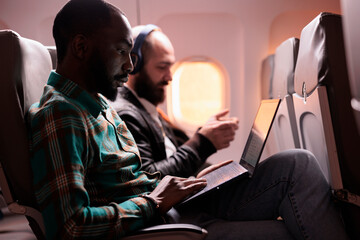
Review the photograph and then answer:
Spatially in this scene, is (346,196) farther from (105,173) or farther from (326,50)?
(105,173)

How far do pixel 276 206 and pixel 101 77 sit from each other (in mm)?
832

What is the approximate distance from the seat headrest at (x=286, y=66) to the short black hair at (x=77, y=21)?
1.03m

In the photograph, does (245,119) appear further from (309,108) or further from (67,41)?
(67,41)

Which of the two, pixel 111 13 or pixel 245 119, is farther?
pixel 245 119

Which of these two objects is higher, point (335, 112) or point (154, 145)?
point (335, 112)

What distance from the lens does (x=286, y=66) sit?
1931 millimetres

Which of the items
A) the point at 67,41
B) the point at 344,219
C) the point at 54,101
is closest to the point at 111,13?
the point at 67,41

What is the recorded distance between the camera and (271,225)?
1.35 metres

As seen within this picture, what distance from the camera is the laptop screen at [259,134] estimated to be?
54.2 inches

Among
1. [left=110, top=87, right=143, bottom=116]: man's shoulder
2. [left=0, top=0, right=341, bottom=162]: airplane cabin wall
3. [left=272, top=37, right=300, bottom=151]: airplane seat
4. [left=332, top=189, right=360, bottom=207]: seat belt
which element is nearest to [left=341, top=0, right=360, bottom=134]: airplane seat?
[left=332, top=189, right=360, bottom=207]: seat belt

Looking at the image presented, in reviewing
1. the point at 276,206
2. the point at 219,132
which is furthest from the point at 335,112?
the point at 219,132

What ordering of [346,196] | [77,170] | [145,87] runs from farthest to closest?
[145,87]
[346,196]
[77,170]

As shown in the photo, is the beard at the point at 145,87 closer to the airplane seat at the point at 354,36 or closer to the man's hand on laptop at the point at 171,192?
the man's hand on laptop at the point at 171,192

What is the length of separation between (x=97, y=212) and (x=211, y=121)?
4.04 feet
